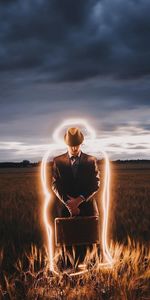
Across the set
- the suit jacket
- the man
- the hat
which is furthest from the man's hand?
the hat

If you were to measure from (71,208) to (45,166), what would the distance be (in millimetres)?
522

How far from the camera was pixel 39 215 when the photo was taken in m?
9.70

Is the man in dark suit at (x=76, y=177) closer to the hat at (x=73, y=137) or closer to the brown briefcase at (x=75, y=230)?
the hat at (x=73, y=137)

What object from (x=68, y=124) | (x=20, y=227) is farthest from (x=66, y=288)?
(x=20, y=227)

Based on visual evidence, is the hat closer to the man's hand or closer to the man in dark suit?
the man in dark suit

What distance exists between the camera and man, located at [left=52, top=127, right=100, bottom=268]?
17.1 ft

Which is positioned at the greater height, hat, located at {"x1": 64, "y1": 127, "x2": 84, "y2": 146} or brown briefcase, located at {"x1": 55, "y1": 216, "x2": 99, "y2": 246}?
hat, located at {"x1": 64, "y1": 127, "x2": 84, "y2": 146}

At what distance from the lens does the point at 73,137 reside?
5.16m

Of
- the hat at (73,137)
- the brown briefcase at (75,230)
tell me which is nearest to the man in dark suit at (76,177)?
the hat at (73,137)

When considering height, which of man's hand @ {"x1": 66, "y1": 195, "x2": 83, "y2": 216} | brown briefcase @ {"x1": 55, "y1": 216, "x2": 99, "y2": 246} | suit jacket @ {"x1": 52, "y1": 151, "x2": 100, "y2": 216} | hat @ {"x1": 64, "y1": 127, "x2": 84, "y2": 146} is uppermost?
hat @ {"x1": 64, "y1": 127, "x2": 84, "y2": 146}

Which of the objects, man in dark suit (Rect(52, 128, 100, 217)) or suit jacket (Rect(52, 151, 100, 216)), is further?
suit jacket (Rect(52, 151, 100, 216))

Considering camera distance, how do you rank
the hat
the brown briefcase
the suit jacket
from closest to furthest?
the brown briefcase → the hat → the suit jacket

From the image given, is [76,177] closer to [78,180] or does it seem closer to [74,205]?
[78,180]

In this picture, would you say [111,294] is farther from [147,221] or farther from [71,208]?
[147,221]
